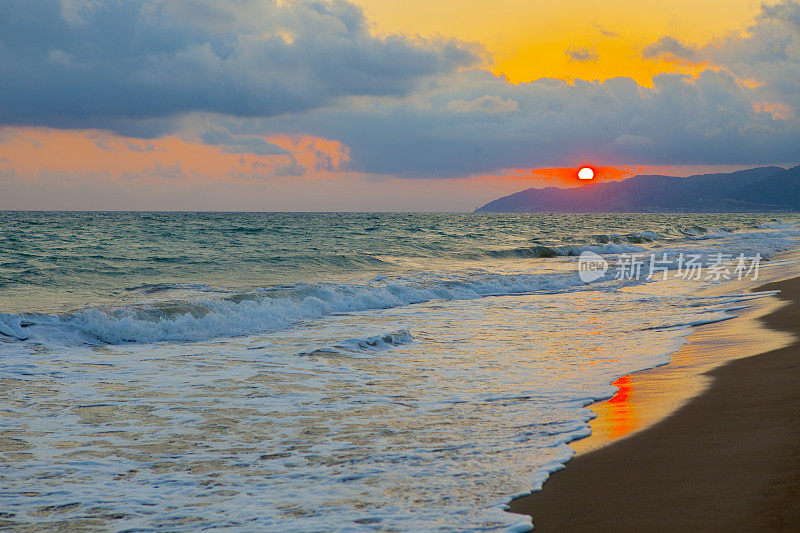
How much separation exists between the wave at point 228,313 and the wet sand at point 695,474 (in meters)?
8.66

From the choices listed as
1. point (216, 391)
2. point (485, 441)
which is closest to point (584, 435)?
point (485, 441)

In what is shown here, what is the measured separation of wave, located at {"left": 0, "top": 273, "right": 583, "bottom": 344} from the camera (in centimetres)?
1126

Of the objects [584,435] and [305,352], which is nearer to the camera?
[584,435]

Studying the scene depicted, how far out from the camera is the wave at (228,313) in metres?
11.3

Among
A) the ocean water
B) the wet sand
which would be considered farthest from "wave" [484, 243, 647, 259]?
the wet sand

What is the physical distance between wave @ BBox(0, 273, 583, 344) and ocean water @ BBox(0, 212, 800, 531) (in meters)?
0.06

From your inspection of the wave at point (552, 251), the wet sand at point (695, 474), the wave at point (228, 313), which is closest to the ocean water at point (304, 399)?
the wave at point (228, 313)

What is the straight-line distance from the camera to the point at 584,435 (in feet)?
17.4

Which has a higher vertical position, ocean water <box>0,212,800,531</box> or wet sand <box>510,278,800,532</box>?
wet sand <box>510,278,800,532</box>

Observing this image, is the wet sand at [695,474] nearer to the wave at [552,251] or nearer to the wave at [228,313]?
the wave at [228,313]

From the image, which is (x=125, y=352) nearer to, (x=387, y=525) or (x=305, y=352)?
(x=305, y=352)

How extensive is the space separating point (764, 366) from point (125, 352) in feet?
30.3

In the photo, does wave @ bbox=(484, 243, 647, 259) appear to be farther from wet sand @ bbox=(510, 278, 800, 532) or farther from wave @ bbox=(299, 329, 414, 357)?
wet sand @ bbox=(510, 278, 800, 532)

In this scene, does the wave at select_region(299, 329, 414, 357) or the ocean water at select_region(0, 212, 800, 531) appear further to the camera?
the wave at select_region(299, 329, 414, 357)
